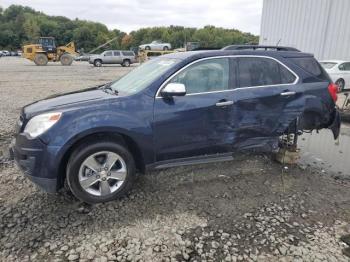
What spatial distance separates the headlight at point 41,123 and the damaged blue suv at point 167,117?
1cm

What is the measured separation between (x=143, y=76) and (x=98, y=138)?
3.77 ft

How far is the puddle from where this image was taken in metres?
5.31

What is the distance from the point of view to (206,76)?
4.13 meters

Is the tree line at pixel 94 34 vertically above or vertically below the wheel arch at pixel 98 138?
above

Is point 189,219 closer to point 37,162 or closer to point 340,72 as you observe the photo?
point 37,162

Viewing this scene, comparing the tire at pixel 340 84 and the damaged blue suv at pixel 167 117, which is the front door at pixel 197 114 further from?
the tire at pixel 340 84

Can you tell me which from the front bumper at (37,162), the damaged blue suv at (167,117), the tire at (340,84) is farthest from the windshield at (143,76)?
the tire at (340,84)

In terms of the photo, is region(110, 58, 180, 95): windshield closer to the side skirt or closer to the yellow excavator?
the side skirt

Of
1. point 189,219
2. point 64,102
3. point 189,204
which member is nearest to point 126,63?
point 64,102

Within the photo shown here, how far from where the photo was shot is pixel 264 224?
3.40 metres

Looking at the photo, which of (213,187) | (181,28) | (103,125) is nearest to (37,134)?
(103,125)

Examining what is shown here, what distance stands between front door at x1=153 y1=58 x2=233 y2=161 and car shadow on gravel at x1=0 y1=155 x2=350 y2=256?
1.69 feet

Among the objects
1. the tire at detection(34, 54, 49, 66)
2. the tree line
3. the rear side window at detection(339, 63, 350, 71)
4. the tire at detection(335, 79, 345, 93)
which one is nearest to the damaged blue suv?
the tire at detection(335, 79, 345, 93)

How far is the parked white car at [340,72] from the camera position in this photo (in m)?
14.2
